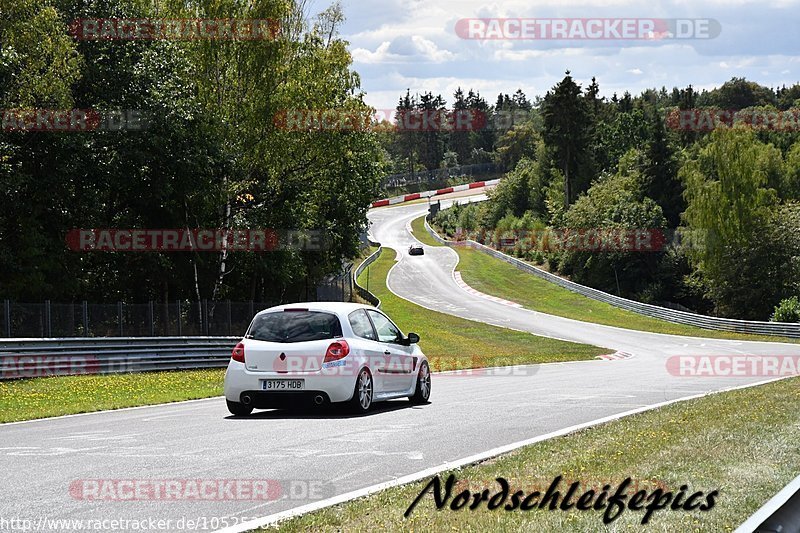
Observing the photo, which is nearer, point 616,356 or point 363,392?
point 363,392

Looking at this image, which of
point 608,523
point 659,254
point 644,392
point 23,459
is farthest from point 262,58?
point 659,254

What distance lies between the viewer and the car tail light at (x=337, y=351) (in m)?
13.6

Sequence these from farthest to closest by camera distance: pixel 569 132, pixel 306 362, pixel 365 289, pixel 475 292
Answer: pixel 569 132 < pixel 475 292 < pixel 365 289 < pixel 306 362

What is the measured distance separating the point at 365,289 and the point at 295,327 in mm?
64346

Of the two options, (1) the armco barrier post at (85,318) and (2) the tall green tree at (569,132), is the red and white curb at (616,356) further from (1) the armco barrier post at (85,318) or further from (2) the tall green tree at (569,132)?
(2) the tall green tree at (569,132)

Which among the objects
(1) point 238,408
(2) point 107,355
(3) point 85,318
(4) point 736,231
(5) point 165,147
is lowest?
(4) point 736,231

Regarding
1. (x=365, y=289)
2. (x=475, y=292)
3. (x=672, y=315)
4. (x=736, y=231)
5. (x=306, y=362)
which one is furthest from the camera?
(x=475, y=292)

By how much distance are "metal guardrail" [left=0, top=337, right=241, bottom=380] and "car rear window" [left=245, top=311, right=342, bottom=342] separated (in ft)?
36.9

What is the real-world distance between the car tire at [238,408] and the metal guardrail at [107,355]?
35.9ft

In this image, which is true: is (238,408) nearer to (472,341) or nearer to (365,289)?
(472,341)

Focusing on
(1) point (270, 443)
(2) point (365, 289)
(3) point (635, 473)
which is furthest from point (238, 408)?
(2) point (365, 289)

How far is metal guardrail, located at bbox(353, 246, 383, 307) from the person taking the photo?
68.0m

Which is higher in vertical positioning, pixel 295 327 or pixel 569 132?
pixel 569 132

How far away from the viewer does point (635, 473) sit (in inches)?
320
